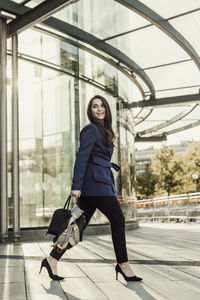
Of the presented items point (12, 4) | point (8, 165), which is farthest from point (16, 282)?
point (12, 4)

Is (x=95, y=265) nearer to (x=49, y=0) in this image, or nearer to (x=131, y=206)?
(x=49, y=0)

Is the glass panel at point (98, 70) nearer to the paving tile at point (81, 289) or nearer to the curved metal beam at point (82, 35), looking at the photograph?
the curved metal beam at point (82, 35)

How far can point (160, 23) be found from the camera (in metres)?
10.1

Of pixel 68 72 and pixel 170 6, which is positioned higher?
pixel 170 6

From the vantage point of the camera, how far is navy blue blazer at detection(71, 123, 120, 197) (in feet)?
12.6

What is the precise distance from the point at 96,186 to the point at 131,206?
9.02 m

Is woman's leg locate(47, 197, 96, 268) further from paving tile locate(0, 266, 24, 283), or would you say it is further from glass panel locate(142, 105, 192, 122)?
glass panel locate(142, 105, 192, 122)

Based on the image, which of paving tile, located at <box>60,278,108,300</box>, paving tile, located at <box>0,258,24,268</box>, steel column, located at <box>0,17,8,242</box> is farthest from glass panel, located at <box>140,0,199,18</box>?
paving tile, located at <box>60,278,108,300</box>

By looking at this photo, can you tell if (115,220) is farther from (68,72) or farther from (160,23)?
(160,23)

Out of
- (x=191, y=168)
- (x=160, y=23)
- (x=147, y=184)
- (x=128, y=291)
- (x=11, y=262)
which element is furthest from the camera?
(x=147, y=184)

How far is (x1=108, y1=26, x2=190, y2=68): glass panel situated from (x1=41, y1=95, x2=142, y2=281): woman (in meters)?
7.46

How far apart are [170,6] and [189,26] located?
117 centimetres

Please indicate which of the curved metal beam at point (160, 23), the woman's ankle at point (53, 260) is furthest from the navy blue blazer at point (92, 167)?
the curved metal beam at point (160, 23)

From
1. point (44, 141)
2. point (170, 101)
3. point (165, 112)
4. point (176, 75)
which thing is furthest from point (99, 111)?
point (165, 112)
